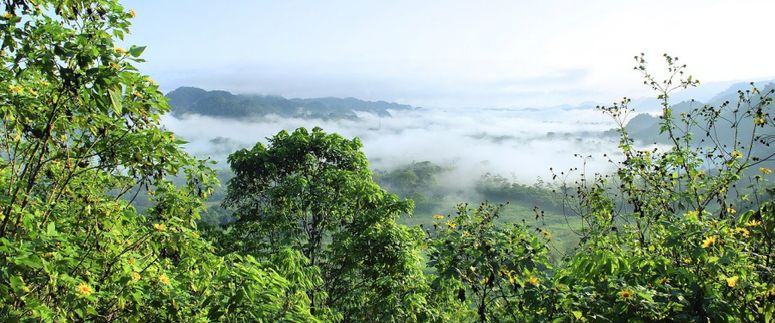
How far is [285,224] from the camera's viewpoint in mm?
17266

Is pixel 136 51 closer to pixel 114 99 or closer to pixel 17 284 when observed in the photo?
pixel 114 99

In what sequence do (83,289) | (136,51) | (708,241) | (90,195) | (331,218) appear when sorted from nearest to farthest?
1. (136,51)
2. (83,289)
3. (708,241)
4. (90,195)
5. (331,218)

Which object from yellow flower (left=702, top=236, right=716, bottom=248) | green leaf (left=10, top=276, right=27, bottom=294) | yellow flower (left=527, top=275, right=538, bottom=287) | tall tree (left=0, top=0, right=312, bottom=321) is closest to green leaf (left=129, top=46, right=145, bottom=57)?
tall tree (left=0, top=0, right=312, bottom=321)

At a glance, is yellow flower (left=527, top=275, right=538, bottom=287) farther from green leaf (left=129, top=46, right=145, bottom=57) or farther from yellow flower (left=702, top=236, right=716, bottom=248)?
green leaf (left=129, top=46, right=145, bottom=57)

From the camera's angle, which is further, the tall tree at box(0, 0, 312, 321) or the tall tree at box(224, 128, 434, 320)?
the tall tree at box(224, 128, 434, 320)

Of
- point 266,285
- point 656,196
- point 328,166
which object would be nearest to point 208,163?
point 266,285

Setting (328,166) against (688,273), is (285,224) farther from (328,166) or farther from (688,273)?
(688,273)

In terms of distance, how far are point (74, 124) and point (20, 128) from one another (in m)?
0.63

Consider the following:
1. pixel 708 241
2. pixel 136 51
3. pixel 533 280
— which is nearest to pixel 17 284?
pixel 136 51

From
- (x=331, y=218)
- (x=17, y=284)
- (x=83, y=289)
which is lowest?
(x=331, y=218)

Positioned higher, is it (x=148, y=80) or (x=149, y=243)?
(x=148, y=80)

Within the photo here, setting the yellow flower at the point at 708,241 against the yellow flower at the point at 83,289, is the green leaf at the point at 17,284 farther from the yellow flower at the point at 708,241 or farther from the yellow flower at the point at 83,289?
the yellow flower at the point at 708,241

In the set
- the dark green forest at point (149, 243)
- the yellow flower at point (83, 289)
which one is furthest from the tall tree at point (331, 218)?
the yellow flower at point (83, 289)

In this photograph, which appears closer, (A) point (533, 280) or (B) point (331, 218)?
(A) point (533, 280)
